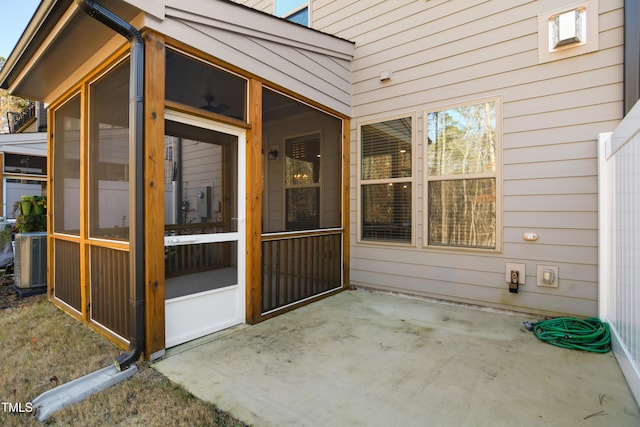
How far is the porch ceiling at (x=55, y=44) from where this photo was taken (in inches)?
90.2

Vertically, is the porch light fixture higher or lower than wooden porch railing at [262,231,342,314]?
higher

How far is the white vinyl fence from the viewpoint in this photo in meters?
1.81

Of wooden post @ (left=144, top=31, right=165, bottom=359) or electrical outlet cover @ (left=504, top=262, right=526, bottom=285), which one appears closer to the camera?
wooden post @ (left=144, top=31, right=165, bottom=359)

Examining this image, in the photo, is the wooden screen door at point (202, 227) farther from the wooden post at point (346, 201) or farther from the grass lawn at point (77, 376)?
the wooden post at point (346, 201)

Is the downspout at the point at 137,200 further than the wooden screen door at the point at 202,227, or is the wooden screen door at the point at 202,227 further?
the wooden screen door at the point at 202,227

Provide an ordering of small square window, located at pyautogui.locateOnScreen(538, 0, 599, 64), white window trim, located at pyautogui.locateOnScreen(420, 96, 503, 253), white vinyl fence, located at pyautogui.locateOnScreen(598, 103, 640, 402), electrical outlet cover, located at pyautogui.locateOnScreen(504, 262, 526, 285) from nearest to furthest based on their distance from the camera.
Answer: white vinyl fence, located at pyautogui.locateOnScreen(598, 103, 640, 402), small square window, located at pyautogui.locateOnScreen(538, 0, 599, 64), electrical outlet cover, located at pyautogui.locateOnScreen(504, 262, 526, 285), white window trim, located at pyautogui.locateOnScreen(420, 96, 503, 253)

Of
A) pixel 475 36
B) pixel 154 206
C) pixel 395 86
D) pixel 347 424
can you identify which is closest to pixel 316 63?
pixel 395 86

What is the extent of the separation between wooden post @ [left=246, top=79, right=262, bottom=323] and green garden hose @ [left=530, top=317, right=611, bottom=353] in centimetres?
257

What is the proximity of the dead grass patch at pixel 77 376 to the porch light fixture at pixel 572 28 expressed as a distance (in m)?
4.07

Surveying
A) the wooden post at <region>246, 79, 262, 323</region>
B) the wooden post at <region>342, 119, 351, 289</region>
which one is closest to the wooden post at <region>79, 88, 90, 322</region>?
the wooden post at <region>246, 79, 262, 323</region>

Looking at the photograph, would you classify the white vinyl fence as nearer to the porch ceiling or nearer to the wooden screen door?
the wooden screen door

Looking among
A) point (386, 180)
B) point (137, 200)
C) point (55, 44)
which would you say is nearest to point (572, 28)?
point (386, 180)

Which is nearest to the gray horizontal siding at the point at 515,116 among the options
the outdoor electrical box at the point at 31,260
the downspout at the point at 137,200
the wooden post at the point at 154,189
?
the wooden post at the point at 154,189

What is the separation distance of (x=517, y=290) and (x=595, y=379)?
125 cm
